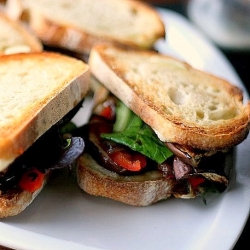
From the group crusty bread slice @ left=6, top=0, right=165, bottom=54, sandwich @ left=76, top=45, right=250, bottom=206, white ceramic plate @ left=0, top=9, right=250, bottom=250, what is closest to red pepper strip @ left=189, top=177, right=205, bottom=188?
sandwich @ left=76, top=45, right=250, bottom=206

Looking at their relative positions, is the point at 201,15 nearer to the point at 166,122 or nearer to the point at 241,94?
the point at 241,94

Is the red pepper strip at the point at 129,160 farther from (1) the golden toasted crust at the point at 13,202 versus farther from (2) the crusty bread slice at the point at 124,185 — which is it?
(1) the golden toasted crust at the point at 13,202

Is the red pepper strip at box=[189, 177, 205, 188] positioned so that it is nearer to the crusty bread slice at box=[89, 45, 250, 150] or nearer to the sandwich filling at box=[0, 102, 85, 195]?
the crusty bread slice at box=[89, 45, 250, 150]

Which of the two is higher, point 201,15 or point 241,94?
point 241,94

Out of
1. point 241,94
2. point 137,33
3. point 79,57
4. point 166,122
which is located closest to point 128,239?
point 166,122

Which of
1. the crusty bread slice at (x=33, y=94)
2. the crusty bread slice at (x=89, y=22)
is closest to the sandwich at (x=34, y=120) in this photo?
the crusty bread slice at (x=33, y=94)

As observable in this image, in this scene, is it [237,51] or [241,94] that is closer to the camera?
[241,94]

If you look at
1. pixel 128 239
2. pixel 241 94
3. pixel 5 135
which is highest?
pixel 241 94

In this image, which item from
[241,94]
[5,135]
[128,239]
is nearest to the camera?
[5,135]
